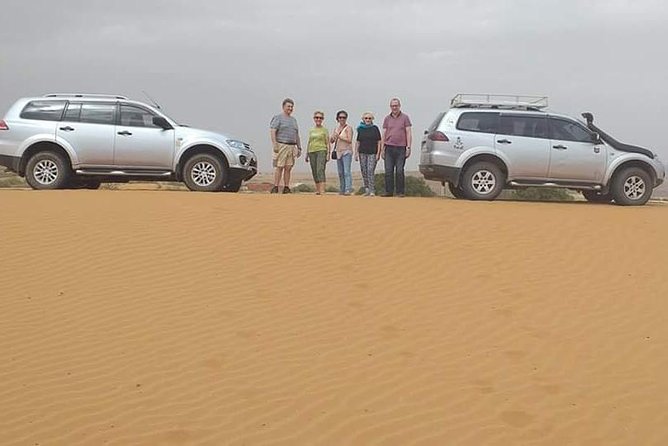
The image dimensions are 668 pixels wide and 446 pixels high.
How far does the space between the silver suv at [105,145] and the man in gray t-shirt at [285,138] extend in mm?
911

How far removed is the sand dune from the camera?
16.4ft

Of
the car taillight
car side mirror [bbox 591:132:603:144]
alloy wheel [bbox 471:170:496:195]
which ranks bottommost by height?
alloy wheel [bbox 471:170:496:195]

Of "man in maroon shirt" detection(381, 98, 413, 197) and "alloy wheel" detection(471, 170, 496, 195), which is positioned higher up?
"man in maroon shirt" detection(381, 98, 413, 197)

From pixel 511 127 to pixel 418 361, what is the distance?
8334 mm

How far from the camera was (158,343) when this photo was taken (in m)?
6.37

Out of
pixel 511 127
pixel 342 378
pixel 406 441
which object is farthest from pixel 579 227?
pixel 406 441

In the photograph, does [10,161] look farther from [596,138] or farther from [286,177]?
[596,138]

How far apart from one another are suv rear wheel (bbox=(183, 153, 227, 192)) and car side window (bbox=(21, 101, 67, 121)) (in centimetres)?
251

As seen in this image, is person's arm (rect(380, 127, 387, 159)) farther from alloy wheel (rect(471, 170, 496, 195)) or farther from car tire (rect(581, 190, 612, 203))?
car tire (rect(581, 190, 612, 203))

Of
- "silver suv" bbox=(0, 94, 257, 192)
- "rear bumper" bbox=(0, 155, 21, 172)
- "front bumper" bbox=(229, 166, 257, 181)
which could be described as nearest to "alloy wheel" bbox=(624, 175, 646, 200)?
"front bumper" bbox=(229, 166, 257, 181)

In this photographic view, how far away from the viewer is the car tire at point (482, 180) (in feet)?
43.8

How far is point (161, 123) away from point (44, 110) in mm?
2126

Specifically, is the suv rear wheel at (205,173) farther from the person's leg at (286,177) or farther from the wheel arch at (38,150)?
the wheel arch at (38,150)

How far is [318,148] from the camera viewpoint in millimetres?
14461
